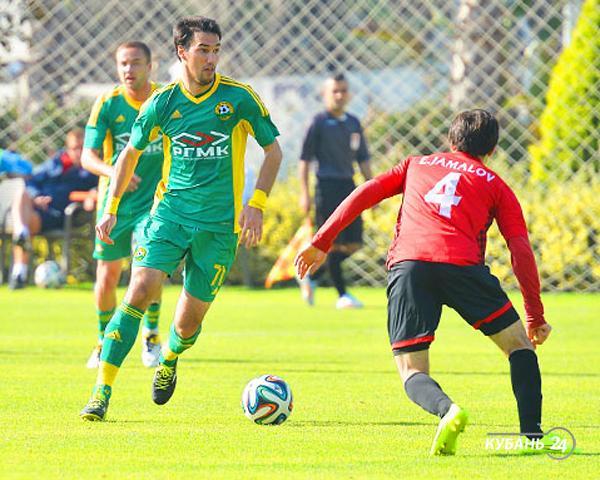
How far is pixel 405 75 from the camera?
2220 centimetres

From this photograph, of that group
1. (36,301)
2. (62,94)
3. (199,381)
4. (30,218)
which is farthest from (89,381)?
(62,94)

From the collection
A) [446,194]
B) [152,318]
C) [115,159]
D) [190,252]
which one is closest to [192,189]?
[190,252]

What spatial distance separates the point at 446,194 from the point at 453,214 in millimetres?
98

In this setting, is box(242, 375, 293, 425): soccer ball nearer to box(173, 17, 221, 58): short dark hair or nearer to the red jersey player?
the red jersey player

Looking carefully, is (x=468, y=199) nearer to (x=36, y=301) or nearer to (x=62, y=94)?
(x=36, y=301)

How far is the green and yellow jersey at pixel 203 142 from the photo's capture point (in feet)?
24.3

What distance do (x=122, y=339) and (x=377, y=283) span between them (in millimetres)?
11629

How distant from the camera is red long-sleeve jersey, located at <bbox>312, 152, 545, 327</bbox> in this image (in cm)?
617

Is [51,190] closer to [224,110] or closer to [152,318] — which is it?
[152,318]

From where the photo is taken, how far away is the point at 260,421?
7.05m

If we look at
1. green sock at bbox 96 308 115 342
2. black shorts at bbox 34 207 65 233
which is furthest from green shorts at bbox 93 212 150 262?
black shorts at bbox 34 207 65 233

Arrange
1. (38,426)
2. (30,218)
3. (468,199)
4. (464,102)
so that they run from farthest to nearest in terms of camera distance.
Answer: (464,102) → (30,218) → (38,426) → (468,199)

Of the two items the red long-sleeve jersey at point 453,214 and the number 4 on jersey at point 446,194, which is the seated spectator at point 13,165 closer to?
the red long-sleeve jersey at point 453,214

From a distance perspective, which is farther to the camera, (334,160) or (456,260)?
(334,160)
